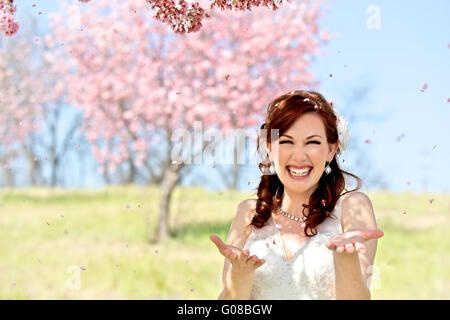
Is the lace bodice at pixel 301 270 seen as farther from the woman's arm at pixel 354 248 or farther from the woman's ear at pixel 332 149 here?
the woman's ear at pixel 332 149

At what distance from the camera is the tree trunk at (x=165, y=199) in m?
10.8

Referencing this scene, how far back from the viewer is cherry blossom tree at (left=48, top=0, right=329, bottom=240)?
10820 mm

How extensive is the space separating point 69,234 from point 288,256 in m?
10.9

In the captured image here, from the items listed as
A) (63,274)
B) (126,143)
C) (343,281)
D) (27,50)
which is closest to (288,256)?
(343,281)

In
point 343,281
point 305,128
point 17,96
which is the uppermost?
point 17,96

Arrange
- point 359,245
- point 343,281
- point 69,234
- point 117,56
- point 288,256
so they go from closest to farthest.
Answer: point 359,245
point 343,281
point 288,256
point 117,56
point 69,234

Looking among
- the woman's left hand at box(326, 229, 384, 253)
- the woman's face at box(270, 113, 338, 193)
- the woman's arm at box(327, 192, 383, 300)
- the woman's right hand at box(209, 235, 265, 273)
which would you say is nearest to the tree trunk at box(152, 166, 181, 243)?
the woman's face at box(270, 113, 338, 193)

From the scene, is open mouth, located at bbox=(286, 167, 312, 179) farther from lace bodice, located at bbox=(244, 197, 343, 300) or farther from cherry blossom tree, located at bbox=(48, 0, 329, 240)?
cherry blossom tree, located at bbox=(48, 0, 329, 240)

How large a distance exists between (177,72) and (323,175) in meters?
8.74

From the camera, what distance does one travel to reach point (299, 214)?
2855 millimetres

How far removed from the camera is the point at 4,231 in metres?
13.3

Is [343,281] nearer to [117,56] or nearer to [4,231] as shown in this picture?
[117,56]

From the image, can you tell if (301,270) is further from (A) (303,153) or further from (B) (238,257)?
(A) (303,153)

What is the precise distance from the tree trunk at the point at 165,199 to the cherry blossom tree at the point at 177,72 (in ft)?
0.07
